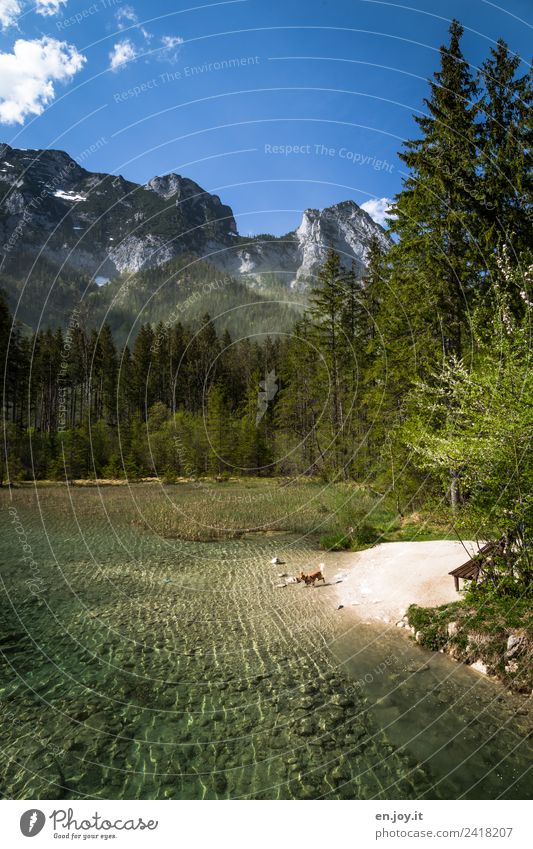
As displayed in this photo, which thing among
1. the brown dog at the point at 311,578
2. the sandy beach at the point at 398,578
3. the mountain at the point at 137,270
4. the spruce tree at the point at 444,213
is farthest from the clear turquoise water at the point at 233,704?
the mountain at the point at 137,270

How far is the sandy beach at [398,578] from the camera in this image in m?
11.4

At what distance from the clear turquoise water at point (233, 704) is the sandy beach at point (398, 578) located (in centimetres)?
84

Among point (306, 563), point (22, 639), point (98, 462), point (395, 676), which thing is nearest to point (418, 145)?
point (306, 563)

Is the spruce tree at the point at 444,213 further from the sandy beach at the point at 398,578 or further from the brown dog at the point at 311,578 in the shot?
the brown dog at the point at 311,578

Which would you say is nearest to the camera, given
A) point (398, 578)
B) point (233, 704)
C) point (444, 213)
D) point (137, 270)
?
point (233, 704)

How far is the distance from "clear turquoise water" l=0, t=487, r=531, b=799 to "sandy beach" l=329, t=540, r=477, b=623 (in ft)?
2.77

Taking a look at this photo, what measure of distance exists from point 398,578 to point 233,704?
7345mm

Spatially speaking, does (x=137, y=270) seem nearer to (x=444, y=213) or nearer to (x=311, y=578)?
(x=444, y=213)

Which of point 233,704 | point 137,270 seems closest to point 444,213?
point 233,704

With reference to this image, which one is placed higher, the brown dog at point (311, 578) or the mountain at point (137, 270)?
the mountain at point (137, 270)

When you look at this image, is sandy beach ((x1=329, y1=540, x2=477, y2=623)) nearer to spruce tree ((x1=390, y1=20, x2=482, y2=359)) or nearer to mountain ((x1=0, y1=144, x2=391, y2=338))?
spruce tree ((x1=390, y1=20, x2=482, y2=359))

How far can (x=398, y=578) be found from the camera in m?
Result: 13.0

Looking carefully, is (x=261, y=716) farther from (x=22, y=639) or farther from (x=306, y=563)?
(x=306, y=563)

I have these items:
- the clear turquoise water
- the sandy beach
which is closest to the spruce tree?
the sandy beach
